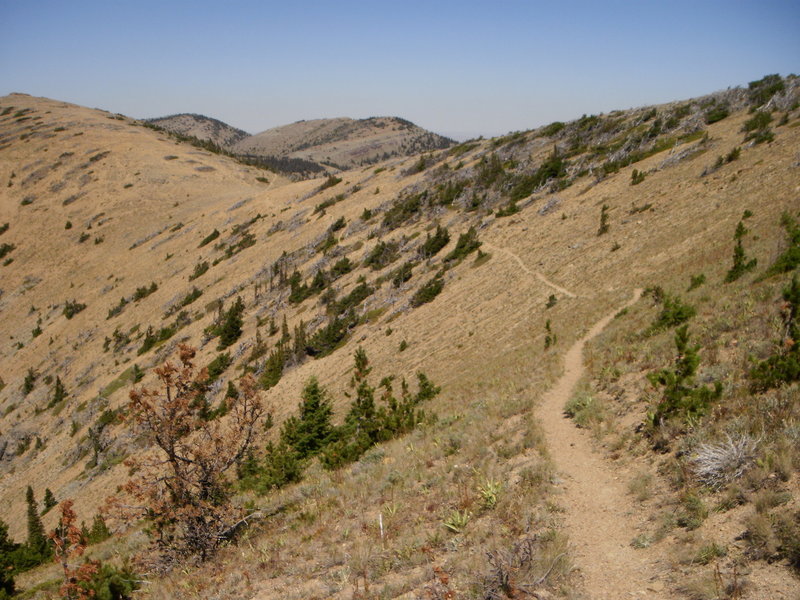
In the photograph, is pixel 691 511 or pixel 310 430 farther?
pixel 310 430

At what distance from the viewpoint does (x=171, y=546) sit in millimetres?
9203

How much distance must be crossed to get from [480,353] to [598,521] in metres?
14.2

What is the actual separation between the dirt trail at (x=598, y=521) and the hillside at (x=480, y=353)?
0.14ft

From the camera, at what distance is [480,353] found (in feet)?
68.5

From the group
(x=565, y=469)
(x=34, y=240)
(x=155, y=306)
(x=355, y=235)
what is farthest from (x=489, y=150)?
(x=34, y=240)

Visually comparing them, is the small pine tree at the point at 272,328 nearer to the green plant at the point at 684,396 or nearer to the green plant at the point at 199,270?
the green plant at the point at 199,270

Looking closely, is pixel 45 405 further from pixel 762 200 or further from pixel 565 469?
pixel 762 200

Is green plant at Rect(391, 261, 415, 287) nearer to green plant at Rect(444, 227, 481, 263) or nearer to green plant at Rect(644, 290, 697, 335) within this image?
green plant at Rect(444, 227, 481, 263)

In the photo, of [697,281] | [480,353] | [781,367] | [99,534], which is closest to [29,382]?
[99,534]

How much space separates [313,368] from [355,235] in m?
20.7

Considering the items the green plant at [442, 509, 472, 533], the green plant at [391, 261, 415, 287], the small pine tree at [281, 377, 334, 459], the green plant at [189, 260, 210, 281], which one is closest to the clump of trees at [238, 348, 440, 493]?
the small pine tree at [281, 377, 334, 459]

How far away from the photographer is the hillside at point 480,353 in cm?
617

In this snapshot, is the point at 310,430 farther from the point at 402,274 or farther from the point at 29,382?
the point at 29,382

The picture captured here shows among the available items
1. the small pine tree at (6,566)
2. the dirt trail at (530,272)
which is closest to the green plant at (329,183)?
the dirt trail at (530,272)
